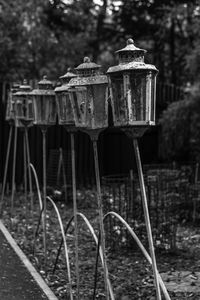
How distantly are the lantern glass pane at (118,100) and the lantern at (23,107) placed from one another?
5.32 m

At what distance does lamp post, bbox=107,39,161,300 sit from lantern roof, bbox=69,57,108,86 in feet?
1.56

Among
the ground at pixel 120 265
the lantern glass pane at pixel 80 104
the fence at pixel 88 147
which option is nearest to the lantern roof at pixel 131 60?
the lantern glass pane at pixel 80 104

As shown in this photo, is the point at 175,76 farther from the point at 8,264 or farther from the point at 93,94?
the point at 93,94

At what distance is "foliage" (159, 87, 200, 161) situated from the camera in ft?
43.3

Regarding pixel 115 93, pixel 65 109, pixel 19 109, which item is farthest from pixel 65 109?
pixel 19 109

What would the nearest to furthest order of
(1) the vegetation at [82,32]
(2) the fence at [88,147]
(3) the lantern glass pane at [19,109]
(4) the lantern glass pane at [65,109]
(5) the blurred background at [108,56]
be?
(4) the lantern glass pane at [65,109] → (3) the lantern glass pane at [19,109] → (2) the fence at [88,147] → (5) the blurred background at [108,56] → (1) the vegetation at [82,32]

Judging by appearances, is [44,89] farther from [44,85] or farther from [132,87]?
[132,87]

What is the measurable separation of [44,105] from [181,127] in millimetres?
7037

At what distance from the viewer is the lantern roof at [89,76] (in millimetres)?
4367

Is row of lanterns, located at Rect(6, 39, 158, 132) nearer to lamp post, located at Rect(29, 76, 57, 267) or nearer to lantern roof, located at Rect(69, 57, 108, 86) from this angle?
lantern roof, located at Rect(69, 57, 108, 86)

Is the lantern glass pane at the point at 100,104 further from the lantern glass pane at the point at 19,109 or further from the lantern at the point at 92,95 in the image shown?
the lantern glass pane at the point at 19,109

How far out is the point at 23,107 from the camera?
9266 millimetres

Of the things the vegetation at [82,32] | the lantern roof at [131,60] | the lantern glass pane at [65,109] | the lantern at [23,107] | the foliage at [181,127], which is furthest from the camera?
the vegetation at [82,32]

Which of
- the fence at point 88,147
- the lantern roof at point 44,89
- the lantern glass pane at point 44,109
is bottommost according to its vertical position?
the fence at point 88,147
